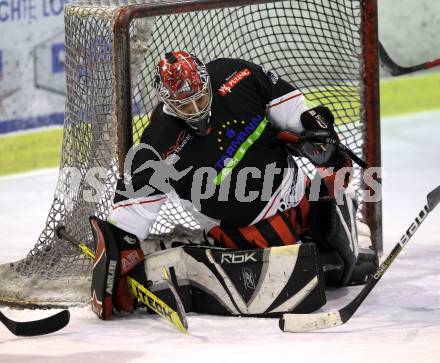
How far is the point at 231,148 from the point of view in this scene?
399 centimetres

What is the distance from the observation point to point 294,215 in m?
4.20

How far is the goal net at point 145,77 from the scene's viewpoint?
4070 millimetres

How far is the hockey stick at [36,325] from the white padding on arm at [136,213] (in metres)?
0.34

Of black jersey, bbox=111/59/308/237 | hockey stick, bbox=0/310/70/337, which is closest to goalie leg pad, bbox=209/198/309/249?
black jersey, bbox=111/59/308/237

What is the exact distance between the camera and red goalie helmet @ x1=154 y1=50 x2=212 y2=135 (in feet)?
12.3

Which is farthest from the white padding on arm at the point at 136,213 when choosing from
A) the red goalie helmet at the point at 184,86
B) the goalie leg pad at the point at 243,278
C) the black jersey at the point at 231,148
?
Answer: the red goalie helmet at the point at 184,86

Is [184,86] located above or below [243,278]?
above

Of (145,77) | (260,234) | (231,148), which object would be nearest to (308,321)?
(260,234)

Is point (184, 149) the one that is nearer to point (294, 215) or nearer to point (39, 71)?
point (294, 215)

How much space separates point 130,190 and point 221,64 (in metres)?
0.53

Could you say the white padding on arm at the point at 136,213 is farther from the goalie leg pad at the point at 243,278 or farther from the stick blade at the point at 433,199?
the stick blade at the point at 433,199

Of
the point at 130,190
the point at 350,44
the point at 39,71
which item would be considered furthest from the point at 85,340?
the point at 39,71

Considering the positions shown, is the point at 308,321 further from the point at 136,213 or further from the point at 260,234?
the point at 136,213

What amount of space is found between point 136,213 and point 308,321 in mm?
636
